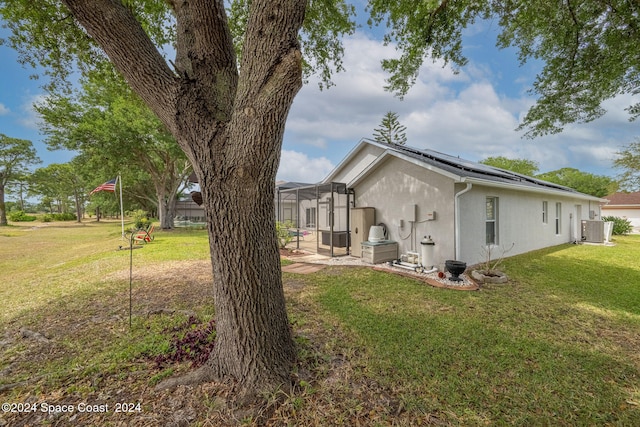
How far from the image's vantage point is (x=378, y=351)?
2963 millimetres

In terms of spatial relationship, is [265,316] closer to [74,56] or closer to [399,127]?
[74,56]

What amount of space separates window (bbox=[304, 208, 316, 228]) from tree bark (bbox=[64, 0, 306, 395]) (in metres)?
17.0

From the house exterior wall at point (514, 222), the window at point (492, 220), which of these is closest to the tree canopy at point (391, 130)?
the house exterior wall at point (514, 222)

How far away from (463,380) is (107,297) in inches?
241

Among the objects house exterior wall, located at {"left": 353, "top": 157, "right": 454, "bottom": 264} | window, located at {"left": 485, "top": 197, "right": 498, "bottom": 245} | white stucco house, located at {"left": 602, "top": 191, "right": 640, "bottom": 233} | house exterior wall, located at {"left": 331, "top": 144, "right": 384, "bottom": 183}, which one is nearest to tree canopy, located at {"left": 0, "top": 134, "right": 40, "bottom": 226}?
house exterior wall, located at {"left": 331, "top": 144, "right": 384, "bottom": 183}

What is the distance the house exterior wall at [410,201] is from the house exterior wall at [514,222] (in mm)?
427

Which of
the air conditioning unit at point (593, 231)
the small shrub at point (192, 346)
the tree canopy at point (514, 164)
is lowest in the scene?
the small shrub at point (192, 346)

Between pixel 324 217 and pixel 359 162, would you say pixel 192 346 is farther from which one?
A: pixel 324 217

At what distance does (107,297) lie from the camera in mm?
4930

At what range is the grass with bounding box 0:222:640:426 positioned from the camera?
2111 millimetres

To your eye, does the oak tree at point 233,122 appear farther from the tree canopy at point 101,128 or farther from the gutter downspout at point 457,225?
the tree canopy at point 101,128

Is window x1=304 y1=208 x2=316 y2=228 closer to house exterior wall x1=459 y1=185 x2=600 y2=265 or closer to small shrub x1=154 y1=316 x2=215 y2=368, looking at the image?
house exterior wall x1=459 y1=185 x2=600 y2=265

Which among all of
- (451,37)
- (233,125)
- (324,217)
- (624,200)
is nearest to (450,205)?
(451,37)

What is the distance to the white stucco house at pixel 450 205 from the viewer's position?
6.59 meters
